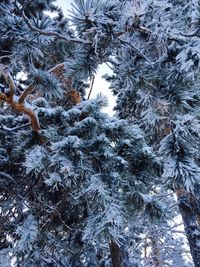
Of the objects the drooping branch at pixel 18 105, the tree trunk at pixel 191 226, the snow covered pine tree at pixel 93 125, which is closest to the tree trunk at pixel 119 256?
the snow covered pine tree at pixel 93 125

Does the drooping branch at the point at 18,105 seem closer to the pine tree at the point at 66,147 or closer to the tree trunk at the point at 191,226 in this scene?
the pine tree at the point at 66,147

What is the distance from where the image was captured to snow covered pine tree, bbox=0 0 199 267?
64.0 inches

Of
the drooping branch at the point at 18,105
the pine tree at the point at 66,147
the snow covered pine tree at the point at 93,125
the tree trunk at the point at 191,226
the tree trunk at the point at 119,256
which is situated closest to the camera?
the snow covered pine tree at the point at 93,125

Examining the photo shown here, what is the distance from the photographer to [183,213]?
22.6ft

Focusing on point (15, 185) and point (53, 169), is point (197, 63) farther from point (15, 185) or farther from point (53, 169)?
point (15, 185)

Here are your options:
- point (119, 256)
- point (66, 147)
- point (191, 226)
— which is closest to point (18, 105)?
point (66, 147)

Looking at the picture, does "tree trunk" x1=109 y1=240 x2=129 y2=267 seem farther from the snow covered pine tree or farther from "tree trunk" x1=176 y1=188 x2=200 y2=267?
"tree trunk" x1=176 y1=188 x2=200 y2=267

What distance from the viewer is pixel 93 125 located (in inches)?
122

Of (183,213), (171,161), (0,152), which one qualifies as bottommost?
(171,161)

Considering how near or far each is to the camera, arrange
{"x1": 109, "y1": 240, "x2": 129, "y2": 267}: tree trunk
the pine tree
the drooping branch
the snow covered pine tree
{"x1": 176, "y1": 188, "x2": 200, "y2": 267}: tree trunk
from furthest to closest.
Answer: {"x1": 176, "y1": 188, "x2": 200, "y2": 267}: tree trunk → {"x1": 109, "y1": 240, "x2": 129, "y2": 267}: tree trunk → the drooping branch → the pine tree → the snow covered pine tree

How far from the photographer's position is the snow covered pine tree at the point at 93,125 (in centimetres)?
162

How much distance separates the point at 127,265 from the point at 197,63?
4.94 m

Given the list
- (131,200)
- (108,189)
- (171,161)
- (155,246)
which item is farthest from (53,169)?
(155,246)

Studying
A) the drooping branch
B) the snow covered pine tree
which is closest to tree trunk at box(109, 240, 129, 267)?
the snow covered pine tree
